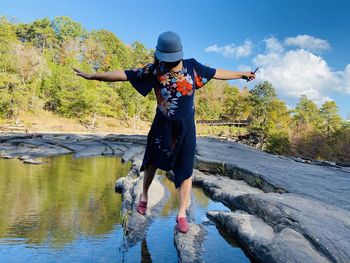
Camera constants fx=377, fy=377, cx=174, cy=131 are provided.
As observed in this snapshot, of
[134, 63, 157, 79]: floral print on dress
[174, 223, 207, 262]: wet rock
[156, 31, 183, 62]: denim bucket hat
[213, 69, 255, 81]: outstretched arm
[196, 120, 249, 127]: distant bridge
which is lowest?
[196, 120, 249, 127]: distant bridge

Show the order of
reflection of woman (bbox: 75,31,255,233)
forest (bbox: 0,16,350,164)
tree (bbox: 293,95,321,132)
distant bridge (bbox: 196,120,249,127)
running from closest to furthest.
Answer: reflection of woman (bbox: 75,31,255,233), forest (bbox: 0,16,350,164), tree (bbox: 293,95,321,132), distant bridge (bbox: 196,120,249,127)

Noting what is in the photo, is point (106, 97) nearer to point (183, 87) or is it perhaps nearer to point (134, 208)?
point (134, 208)

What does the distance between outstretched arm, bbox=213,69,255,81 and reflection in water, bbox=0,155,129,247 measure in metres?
1.90

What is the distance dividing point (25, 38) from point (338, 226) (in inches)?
2442

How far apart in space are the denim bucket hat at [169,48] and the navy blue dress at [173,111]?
0.48ft

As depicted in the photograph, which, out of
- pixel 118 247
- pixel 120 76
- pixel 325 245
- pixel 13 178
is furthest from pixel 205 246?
pixel 13 178

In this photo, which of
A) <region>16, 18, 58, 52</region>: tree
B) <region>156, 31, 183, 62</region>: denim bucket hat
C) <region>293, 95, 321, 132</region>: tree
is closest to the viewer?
<region>156, 31, 183, 62</region>: denim bucket hat

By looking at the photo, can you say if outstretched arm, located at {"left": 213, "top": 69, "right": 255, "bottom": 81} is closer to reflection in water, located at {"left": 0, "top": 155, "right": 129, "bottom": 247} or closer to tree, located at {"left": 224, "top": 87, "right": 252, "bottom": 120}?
reflection in water, located at {"left": 0, "top": 155, "right": 129, "bottom": 247}

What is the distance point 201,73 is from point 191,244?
1.55m

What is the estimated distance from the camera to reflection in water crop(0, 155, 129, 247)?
12.1 feet

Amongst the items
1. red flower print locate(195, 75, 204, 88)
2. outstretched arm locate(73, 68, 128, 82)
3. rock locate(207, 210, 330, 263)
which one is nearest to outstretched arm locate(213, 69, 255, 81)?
red flower print locate(195, 75, 204, 88)

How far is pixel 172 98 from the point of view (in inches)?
131

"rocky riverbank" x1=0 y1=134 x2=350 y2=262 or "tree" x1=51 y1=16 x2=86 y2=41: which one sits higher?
"tree" x1=51 y1=16 x2=86 y2=41

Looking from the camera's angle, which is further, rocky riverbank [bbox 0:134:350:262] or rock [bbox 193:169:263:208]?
rock [bbox 193:169:263:208]
